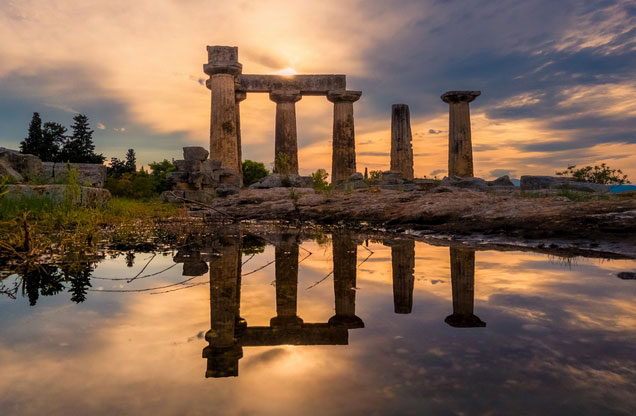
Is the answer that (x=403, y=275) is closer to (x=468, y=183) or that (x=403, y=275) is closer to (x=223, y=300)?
(x=223, y=300)

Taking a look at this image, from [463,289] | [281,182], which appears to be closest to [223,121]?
[281,182]

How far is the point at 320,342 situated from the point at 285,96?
21.3 m

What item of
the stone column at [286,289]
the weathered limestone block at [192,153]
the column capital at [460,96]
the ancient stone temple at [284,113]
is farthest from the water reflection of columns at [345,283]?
the column capital at [460,96]

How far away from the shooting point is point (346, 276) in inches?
130

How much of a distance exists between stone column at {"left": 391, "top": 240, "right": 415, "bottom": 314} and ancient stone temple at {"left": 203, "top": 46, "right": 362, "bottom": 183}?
14640 mm

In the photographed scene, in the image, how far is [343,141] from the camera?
23062mm

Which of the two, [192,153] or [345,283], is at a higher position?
[192,153]

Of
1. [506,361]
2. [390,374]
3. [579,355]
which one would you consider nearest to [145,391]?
[390,374]

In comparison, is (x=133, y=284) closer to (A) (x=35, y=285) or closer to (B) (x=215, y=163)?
(A) (x=35, y=285)

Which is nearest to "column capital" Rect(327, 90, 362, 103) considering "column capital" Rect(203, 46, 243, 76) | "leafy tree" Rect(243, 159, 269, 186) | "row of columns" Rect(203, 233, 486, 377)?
"column capital" Rect(203, 46, 243, 76)

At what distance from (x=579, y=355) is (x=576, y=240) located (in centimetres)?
387

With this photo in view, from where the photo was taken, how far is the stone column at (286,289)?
214 cm

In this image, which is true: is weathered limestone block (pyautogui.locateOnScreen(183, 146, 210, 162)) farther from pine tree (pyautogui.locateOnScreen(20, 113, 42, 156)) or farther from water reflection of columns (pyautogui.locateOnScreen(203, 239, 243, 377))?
pine tree (pyautogui.locateOnScreen(20, 113, 42, 156))

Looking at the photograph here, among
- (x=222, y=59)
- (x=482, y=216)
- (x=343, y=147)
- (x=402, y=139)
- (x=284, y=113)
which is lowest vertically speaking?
(x=482, y=216)
